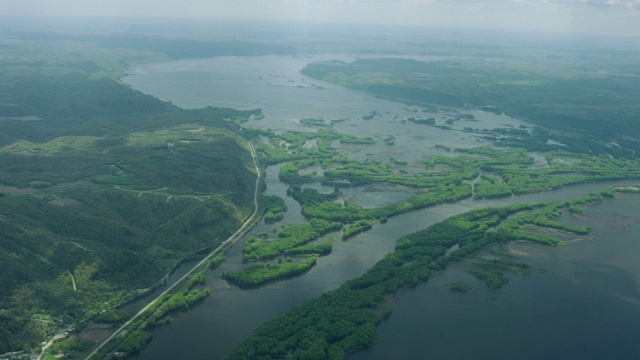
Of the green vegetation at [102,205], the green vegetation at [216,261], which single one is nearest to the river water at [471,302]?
the green vegetation at [216,261]

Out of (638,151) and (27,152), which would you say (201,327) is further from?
(638,151)

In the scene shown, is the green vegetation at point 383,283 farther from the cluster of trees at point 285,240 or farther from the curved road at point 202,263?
the curved road at point 202,263

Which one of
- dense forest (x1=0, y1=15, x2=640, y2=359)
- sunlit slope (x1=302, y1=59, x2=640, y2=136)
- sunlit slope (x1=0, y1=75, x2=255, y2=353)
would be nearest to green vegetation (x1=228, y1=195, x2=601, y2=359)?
dense forest (x1=0, y1=15, x2=640, y2=359)

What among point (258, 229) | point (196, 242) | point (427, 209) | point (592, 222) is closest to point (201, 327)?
point (196, 242)

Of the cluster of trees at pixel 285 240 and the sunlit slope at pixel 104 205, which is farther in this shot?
the cluster of trees at pixel 285 240

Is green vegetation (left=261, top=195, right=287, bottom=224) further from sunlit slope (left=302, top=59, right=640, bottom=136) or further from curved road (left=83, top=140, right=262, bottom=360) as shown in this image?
sunlit slope (left=302, top=59, right=640, bottom=136)

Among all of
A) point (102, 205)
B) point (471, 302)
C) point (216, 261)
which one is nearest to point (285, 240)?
point (216, 261)
